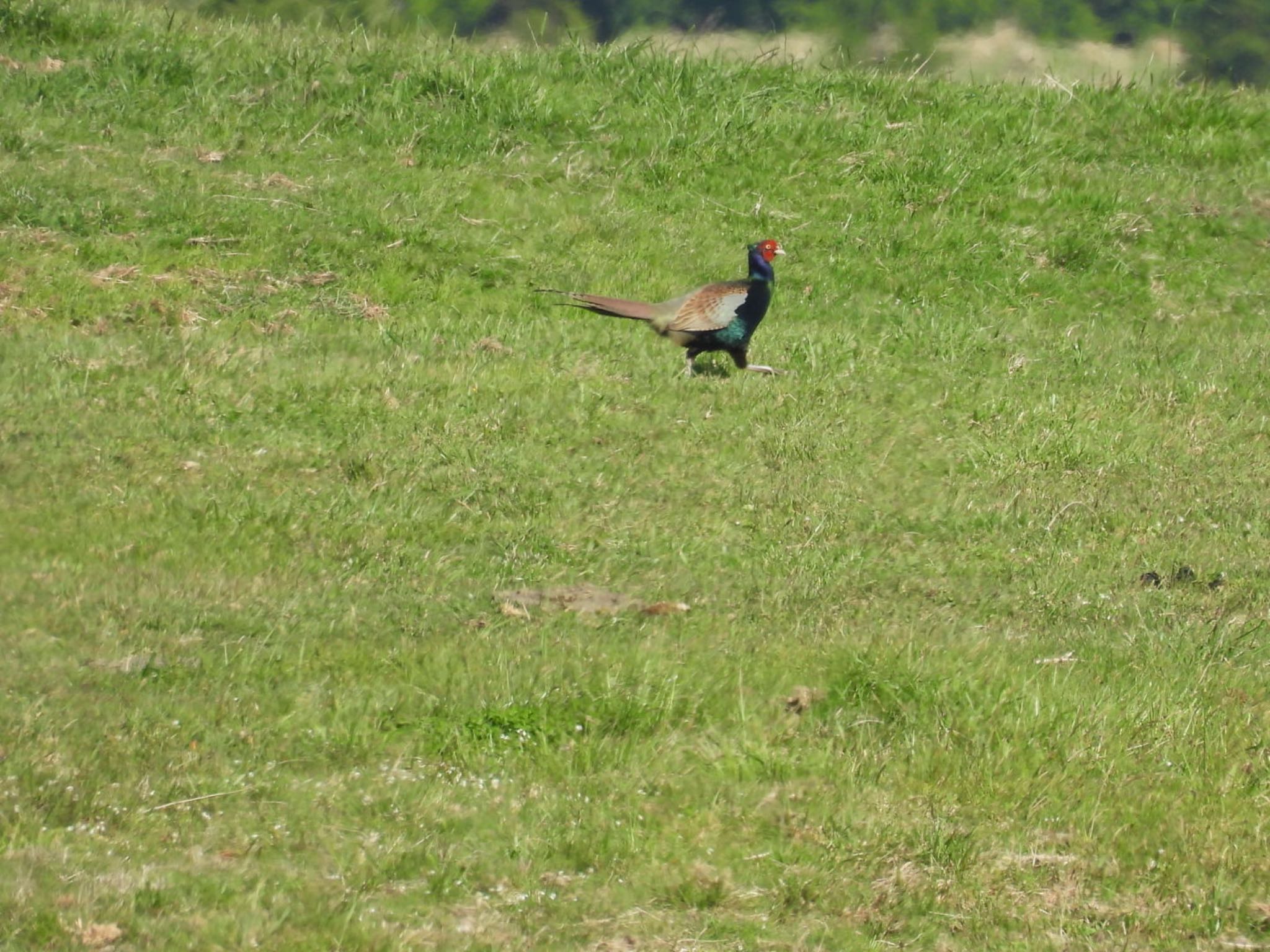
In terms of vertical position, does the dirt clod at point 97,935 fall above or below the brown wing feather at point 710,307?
below

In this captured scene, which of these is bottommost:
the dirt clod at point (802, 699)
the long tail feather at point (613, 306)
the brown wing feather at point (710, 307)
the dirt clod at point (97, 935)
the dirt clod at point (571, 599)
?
the dirt clod at point (571, 599)

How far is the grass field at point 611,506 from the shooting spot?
564 centimetres

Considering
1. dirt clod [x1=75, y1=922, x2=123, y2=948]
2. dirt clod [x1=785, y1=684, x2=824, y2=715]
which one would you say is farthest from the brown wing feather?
dirt clod [x1=75, y1=922, x2=123, y2=948]

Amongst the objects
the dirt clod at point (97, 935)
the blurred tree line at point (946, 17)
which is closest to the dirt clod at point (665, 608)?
the dirt clod at point (97, 935)

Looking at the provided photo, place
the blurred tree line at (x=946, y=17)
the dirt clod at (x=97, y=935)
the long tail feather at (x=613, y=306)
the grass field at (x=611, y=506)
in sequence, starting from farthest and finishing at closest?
the blurred tree line at (x=946, y=17) < the long tail feather at (x=613, y=306) < the grass field at (x=611, y=506) < the dirt clod at (x=97, y=935)

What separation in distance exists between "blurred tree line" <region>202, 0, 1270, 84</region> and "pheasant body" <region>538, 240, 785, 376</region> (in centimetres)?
9499

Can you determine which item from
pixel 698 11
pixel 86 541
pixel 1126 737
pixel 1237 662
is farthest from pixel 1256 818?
pixel 698 11

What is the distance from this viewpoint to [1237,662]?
25.3 ft

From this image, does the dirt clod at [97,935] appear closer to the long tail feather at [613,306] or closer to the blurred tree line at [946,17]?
the long tail feather at [613,306]

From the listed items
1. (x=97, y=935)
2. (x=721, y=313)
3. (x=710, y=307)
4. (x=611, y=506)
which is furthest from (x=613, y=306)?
(x=97, y=935)

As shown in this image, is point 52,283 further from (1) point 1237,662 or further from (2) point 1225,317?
(2) point 1225,317

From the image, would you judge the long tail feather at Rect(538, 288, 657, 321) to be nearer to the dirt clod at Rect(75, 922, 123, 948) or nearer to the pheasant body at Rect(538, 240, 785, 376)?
the pheasant body at Rect(538, 240, 785, 376)

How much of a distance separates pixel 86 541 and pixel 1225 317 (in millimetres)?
10381

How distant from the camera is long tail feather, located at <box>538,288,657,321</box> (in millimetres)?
12758
